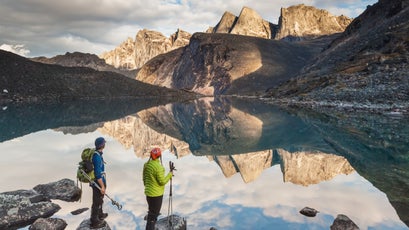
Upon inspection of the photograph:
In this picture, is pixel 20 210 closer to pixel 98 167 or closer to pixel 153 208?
pixel 98 167

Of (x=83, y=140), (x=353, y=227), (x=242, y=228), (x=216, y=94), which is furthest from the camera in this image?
(x=216, y=94)

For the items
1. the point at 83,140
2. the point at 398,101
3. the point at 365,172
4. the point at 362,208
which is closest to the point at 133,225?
the point at 362,208

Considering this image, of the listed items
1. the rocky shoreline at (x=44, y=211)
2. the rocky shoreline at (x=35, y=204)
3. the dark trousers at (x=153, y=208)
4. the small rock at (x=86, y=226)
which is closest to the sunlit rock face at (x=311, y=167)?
the rocky shoreline at (x=44, y=211)

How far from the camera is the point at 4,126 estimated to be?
157 ft

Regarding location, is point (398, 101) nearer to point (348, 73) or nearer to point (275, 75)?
point (348, 73)

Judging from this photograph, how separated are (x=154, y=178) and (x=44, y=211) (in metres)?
5.67

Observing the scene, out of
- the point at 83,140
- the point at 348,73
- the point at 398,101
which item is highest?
the point at 348,73

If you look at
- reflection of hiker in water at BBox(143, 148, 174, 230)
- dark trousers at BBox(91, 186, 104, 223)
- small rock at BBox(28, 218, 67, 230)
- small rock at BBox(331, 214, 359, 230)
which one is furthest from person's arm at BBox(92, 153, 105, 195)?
small rock at BBox(331, 214, 359, 230)

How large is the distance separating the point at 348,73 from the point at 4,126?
229 feet

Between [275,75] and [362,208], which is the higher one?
[275,75]

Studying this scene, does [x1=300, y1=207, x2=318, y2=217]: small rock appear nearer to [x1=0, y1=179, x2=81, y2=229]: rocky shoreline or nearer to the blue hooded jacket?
the blue hooded jacket

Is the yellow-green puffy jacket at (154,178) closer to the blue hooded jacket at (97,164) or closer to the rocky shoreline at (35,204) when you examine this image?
the blue hooded jacket at (97,164)

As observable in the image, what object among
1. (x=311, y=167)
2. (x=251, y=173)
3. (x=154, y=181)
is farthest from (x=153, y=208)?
(x=311, y=167)

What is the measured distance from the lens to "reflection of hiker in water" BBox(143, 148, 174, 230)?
33.6 ft
